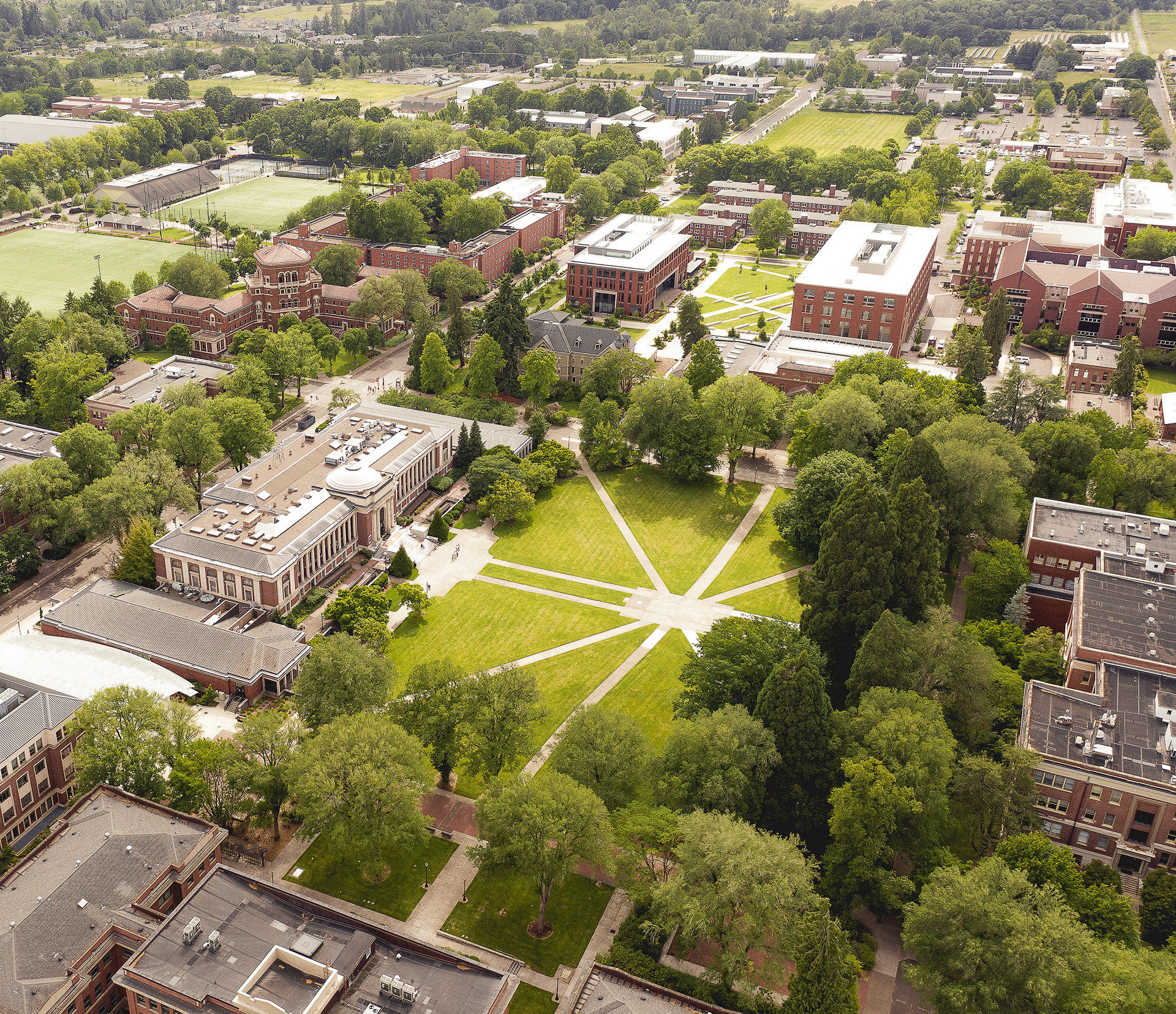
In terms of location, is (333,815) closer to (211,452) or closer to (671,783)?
(671,783)

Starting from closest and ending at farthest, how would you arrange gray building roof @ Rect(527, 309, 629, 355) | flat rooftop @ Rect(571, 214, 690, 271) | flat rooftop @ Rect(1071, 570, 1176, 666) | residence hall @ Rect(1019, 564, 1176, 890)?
residence hall @ Rect(1019, 564, 1176, 890) → flat rooftop @ Rect(1071, 570, 1176, 666) → gray building roof @ Rect(527, 309, 629, 355) → flat rooftop @ Rect(571, 214, 690, 271)

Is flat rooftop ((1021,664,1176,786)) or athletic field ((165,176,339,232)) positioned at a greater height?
flat rooftop ((1021,664,1176,786))

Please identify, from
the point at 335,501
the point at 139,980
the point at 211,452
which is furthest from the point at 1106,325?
the point at 139,980

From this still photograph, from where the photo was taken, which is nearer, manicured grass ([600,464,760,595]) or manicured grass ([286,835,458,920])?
manicured grass ([286,835,458,920])

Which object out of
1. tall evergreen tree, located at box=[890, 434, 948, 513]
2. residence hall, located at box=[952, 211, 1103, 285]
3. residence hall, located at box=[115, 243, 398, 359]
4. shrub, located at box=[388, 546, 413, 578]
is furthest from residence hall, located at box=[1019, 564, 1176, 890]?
residence hall, located at box=[952, 211, 1103, 285]

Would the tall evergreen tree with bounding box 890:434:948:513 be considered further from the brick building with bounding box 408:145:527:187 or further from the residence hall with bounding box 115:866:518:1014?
the brick building with bounding box 408:145:527:187

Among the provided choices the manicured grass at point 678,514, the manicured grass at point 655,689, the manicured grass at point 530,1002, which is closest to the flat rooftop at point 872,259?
the manicured grass at point 678,514
